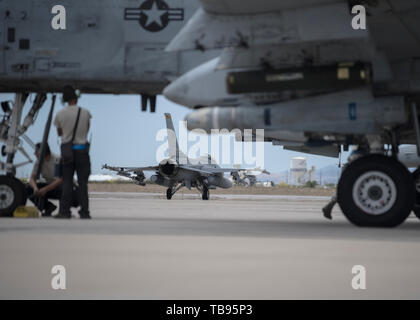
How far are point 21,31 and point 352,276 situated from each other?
7.84 meters

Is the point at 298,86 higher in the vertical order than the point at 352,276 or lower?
higher

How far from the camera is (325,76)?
6988 mm

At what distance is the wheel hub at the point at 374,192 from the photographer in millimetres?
7098

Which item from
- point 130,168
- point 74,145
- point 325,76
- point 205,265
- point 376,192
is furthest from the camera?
point 130,168

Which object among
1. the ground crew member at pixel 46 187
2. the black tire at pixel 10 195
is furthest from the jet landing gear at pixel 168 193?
the black tire at pixel 10 195

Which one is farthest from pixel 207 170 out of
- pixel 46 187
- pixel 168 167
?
pixel 46 187

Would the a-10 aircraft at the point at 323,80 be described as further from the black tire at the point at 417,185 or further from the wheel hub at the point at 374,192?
the black tire at the point at 417,185

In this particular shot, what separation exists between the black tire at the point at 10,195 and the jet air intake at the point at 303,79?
416 centimetres

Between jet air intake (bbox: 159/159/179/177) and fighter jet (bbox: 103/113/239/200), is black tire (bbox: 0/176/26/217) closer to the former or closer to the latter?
jet air intake (bbox: 159/159/179/177)

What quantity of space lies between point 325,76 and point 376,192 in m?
1.56

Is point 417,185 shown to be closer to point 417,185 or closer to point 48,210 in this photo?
point 417,185

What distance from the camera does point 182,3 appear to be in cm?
928
